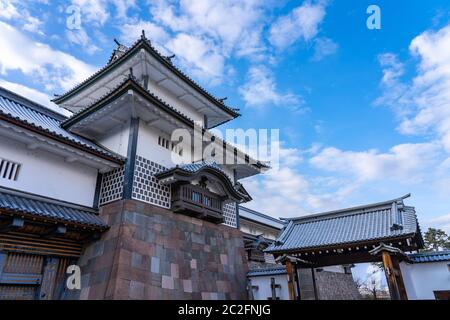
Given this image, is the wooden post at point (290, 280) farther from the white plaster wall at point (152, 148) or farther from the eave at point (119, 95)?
the eave at point (119, 95)

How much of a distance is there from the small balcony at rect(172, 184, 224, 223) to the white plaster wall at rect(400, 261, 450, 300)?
22.8 ft

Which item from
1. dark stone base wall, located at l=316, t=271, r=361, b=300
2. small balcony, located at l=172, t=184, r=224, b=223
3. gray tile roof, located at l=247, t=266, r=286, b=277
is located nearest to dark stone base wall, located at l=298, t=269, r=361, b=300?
dark stone base wall, located at l=316, t=271, r=361, b=300

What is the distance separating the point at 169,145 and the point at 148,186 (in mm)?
2356

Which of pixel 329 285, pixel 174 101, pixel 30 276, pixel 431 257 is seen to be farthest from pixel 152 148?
pixel 329 285

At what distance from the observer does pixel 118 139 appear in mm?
10789

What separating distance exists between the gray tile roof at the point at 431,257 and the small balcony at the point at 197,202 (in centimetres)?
694

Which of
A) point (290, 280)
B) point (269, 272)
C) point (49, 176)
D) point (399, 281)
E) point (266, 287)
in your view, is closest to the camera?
point (49, 176)

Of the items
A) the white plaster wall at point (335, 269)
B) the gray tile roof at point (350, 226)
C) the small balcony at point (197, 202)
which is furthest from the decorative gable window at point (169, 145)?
the white plaster wall at point (335, 269)

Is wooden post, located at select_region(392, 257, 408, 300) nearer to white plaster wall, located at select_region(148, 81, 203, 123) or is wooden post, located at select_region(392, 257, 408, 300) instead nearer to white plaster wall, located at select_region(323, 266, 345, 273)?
white plaster wall, located at select_region(323, 266, 345, 273)

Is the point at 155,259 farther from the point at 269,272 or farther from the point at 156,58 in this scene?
the point at 156,58

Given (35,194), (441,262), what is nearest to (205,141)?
(35,194)

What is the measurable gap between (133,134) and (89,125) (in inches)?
81.5

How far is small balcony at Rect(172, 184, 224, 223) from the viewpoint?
10.4 m

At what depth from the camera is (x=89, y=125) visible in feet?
36.1
